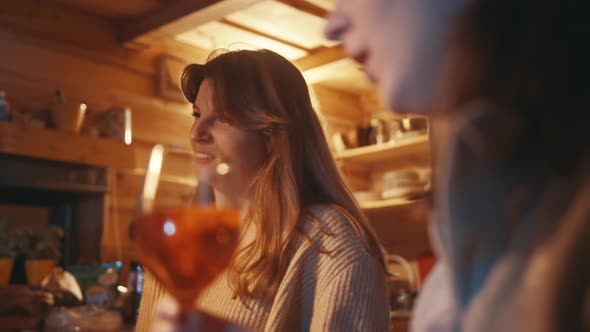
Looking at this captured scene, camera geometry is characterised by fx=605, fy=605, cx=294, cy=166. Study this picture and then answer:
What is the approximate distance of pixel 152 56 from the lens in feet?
10.5

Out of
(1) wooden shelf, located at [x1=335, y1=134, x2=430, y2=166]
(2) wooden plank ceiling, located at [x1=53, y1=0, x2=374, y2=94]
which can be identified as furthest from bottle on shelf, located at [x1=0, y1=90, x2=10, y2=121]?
(1) wooden shelf, located at [x1=335, y1=134, x2=430, y2=166]

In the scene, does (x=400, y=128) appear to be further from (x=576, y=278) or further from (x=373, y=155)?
(x=576, y=278)

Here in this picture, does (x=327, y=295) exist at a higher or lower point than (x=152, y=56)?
lower

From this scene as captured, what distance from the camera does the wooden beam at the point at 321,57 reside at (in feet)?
10.3

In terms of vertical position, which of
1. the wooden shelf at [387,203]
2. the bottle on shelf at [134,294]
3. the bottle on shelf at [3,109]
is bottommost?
the bottle on shelf at [134,294]

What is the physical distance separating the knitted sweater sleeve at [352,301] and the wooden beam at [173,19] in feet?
5.43

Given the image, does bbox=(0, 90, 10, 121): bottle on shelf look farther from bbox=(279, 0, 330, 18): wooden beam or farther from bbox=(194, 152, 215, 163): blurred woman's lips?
bbox=(194, 152, 215, 163): blurred woman's lips

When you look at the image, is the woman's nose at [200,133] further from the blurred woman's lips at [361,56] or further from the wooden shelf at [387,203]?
the wooden shelf at [387,203]

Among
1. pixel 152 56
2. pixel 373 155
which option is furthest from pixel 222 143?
pixel 373 155

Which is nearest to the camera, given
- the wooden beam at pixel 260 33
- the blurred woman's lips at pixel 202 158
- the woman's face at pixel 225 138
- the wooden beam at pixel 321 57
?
the blurred woman's lips at pixel 202 158

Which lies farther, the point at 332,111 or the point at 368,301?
the point at 332,111

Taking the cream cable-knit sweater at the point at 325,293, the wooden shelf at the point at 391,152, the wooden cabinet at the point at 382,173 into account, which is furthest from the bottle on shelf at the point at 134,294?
the wooden shelf at the point at 391,152

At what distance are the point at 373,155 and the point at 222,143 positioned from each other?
9.89 ft

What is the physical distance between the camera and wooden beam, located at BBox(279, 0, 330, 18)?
2.74 meters
